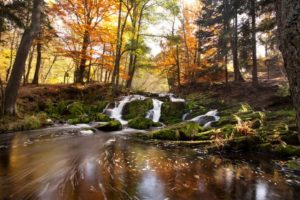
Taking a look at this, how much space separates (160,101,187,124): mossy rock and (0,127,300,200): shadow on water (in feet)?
31.0

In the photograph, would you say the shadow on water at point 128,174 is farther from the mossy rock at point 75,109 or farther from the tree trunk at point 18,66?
the mossy rock at point 75,109

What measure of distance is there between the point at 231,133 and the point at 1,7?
11920 mm

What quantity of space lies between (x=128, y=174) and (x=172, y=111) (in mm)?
13725

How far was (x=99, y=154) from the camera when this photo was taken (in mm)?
8180

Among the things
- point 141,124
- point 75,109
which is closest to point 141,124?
point 141,124

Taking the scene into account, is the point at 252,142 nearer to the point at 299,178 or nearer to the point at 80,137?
the point at 299,178

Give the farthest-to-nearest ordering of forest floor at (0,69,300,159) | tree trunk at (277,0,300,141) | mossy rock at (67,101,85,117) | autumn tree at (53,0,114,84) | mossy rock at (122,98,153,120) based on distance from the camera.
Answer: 1. autumn tree at (53,0,114,84)
2. mossy rock at (122,98,153,120)
3. mossy rock at (67,101,85,117)
4. forest floor at (0,69,300,159)
5. tree trunk at (277,0,300,141)

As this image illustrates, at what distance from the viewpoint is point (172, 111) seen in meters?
19.6

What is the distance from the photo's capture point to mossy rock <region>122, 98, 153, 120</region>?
1906cm

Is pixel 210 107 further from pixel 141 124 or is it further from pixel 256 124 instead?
pixel 256 124

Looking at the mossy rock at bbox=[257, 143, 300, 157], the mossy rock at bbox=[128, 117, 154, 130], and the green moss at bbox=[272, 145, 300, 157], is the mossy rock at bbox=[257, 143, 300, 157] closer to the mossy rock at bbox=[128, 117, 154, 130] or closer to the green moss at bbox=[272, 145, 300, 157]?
the green moss at bbox=[272, 145, 300, 157]

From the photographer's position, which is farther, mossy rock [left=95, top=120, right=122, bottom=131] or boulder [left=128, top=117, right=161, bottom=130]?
boulder [left=128, top=117, right=161, bottom=130]

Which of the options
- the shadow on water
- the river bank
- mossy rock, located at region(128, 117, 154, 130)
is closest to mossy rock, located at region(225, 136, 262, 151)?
the river bank

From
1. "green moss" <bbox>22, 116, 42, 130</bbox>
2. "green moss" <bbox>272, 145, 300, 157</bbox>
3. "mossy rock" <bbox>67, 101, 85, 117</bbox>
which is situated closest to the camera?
"green moss" <bbox>272, 145, 300, 157</bbox>
